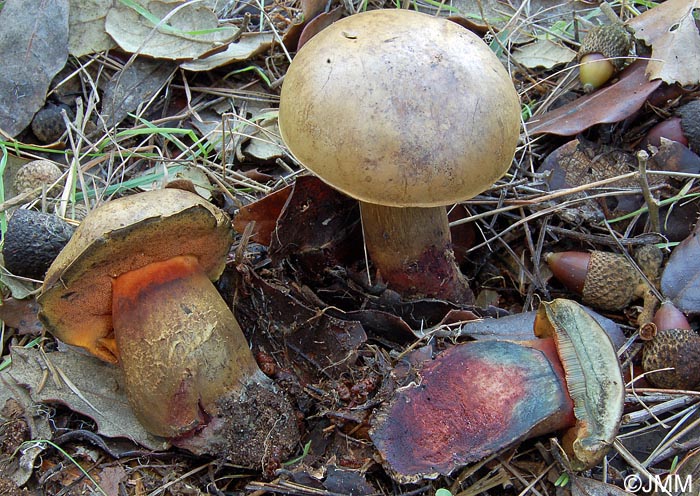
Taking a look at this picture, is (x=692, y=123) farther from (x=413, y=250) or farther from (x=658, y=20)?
(x=413, y=250)

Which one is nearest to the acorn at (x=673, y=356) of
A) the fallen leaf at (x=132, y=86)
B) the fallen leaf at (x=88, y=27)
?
the fallen leaf at (x=132, y=86)

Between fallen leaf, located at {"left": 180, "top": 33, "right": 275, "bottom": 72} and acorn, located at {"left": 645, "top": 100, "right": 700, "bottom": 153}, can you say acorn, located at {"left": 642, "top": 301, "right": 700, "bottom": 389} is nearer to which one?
acorn, located at {"left": 645, "top": 100, "right": 700, "bottom": 153}

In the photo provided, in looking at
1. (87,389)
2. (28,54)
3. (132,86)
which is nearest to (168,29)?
(132,86)

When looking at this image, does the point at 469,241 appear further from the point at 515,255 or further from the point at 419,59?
the point at 419,59

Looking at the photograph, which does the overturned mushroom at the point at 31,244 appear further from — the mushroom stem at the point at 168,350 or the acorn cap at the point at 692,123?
the acorn cap at the point at 692,123

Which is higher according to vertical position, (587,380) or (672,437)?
(587,380)

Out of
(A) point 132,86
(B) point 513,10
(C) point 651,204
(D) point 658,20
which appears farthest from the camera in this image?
(B) point 513,10

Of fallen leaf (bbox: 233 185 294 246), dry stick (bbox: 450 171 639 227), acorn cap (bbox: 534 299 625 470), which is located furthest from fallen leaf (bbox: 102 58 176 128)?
acorn cap (bbox: 534 299 625 470)
